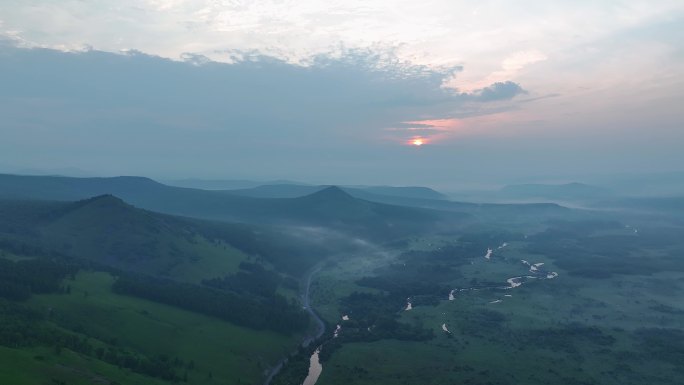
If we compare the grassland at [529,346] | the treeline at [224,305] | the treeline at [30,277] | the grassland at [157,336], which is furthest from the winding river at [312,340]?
the treeline at [30,277]

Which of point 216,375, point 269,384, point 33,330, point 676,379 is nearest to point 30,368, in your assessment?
point 33,330

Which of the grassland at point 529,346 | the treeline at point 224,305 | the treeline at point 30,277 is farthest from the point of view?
the treeline at point 224,305

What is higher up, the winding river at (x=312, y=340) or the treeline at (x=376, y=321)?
the treeline at (x=376, y=321)

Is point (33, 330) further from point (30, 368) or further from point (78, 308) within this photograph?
point (78, 308)

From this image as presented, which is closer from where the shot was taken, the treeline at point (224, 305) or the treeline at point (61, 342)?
the treeline at point (61, 342)

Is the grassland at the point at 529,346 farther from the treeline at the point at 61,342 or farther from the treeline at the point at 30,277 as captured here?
the treeline at the point at 30,277

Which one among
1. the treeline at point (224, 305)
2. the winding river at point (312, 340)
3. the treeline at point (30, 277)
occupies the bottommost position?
the winding river at point (312, 340)
